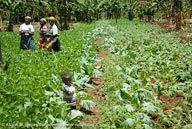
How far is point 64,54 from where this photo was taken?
7.64m

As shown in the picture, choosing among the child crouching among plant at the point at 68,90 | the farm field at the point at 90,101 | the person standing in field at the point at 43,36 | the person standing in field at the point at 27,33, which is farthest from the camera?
the person standing in field at the point at 27,33

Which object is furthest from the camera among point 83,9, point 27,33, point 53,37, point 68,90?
point 83,9

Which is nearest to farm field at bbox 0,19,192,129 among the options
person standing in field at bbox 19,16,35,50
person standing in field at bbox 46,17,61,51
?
person standing in field at bbox 46,17,61,51

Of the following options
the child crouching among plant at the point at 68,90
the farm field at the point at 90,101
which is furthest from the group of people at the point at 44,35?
the child crouching among plant at the point at 68,90

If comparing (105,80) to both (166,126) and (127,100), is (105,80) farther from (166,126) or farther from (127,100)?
(166,126)

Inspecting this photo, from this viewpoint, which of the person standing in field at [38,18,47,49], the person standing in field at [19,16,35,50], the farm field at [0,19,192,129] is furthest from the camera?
the person standing in field at [19,16,35,50]

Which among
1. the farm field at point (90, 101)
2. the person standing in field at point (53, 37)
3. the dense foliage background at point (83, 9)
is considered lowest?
the farm field at point (90, 101)

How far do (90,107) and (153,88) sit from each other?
2.23m

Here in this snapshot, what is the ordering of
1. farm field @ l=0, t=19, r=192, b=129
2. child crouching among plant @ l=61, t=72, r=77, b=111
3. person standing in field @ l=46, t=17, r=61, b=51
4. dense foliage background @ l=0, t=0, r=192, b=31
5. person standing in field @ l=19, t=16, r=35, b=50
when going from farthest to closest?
1. dense foliage background @ l=0, t=0, r=192, b=31
2. person standing in field @ l=19, t=16, r=35, b=50
3. person standing in field @ l=46, t=17, r=61, b=51
4. child crouching among plant @ l=61, t=72, r=77, b=111
5. farm field @ l=0, t=19, r=192, b=129

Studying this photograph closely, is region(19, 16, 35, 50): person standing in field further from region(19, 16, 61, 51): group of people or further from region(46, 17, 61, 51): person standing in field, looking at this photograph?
region(46, 17, 61, 51): person standing in field

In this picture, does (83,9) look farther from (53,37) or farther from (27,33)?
(53,37)

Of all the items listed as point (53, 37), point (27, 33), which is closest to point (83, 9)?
point (27, 33)

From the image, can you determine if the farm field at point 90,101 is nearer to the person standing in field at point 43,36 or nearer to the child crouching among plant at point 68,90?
the child crouching among plant at point 68,90

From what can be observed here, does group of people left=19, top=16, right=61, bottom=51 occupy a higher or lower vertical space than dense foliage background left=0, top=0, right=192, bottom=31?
lower
